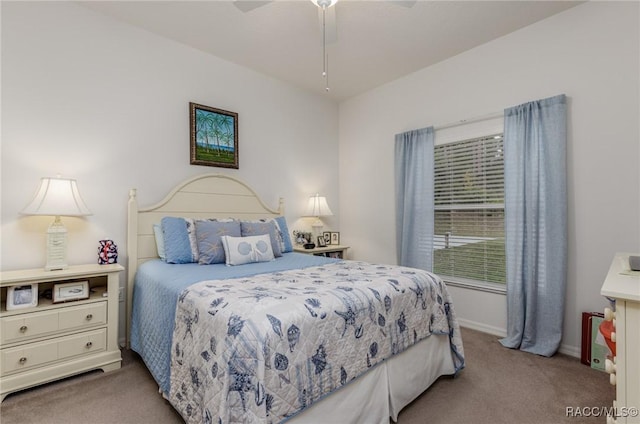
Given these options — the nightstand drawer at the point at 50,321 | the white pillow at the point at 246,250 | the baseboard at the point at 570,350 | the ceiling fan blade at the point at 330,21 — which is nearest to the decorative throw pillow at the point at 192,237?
the white pillow at the point at 246,250

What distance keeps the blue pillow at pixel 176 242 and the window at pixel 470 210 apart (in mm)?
2450

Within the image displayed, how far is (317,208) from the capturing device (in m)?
3.82

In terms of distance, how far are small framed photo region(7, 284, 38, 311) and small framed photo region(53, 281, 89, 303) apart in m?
0.10

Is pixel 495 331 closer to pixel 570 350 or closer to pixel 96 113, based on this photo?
pixel 570 350

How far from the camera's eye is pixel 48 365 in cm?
198

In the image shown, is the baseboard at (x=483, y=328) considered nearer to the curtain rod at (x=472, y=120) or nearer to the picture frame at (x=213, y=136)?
the curtain rod at (x=472, y=120)

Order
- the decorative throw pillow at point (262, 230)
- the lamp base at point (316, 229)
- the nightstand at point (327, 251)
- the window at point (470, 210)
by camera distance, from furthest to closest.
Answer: the lamp base at point (316, 229) → the nightstand at point (327, 251) → the window at point (470, 210) → the decorative throw pillow at point (262, 230)

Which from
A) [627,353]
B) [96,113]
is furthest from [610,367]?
[96,113]

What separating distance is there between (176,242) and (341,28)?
223cm

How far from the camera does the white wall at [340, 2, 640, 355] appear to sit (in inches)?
88.7

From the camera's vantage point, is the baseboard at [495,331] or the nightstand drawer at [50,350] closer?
the nightstand drawer at [50,350]

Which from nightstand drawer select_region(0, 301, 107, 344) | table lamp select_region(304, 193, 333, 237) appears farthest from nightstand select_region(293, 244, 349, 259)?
nightstand drawer select_region(0, 301, 107, 344)

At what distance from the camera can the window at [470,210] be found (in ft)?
9.68

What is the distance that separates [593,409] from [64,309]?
3.20 m
